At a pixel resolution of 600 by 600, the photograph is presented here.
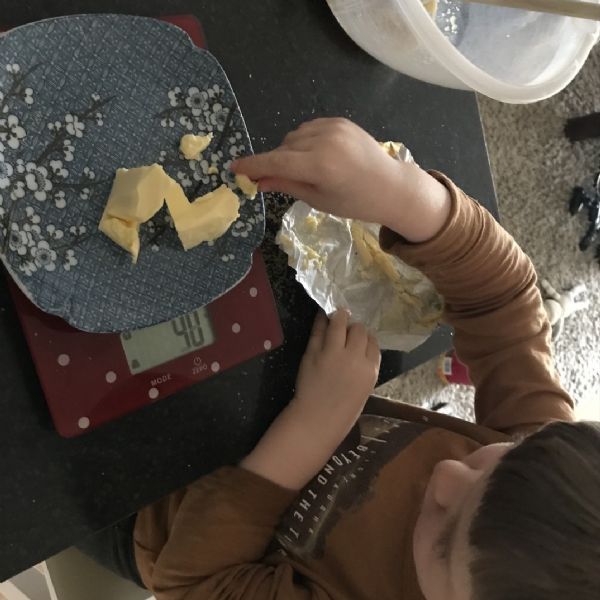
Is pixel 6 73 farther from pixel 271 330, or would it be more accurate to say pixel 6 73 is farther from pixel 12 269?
pixel 271 330

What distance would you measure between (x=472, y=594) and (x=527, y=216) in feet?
3.53

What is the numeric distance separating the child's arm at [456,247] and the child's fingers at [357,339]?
0.08m

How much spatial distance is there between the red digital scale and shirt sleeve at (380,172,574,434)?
0.16 metres

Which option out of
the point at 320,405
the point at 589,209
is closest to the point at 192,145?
the point at 320,405

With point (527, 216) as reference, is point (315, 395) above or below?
above

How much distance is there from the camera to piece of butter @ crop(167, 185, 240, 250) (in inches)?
20.8

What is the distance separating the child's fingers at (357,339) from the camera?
667 mm

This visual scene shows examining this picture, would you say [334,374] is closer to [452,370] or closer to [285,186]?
[285,186]

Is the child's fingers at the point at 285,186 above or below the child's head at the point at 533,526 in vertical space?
above

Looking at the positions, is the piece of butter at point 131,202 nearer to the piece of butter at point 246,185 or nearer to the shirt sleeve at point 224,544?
the piece of butter at point 246,185

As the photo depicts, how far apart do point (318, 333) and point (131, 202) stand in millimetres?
241

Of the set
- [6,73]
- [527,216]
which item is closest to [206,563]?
[6,73]

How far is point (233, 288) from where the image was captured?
23.8 inches

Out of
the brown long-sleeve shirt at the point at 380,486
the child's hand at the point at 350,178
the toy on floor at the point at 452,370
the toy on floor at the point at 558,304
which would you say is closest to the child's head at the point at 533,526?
the brown long-sleeve shirt at the point at 380,486
